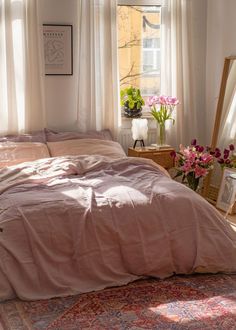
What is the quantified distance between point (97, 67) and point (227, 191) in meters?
1.84

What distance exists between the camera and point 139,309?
304 centimetres

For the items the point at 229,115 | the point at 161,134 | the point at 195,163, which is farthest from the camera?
the point at 161,134

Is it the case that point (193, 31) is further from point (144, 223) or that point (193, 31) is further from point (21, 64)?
point (144, 223)

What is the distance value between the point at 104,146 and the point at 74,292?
203 centimetres

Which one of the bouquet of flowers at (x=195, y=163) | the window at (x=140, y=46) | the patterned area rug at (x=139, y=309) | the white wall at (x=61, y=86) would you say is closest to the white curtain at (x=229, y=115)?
the window at (x=140, y=46)

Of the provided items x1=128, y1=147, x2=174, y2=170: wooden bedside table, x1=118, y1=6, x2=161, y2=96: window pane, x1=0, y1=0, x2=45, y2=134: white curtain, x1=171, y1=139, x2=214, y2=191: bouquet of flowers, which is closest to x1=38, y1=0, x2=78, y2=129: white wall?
x1=0, y1=0, x2=45, y2=134: white curtain

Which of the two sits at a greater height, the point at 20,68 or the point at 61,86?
the point at 20,68

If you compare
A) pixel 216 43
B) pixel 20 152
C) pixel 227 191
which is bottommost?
pixel 227 191

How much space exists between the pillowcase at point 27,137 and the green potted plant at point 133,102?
1.05 meters

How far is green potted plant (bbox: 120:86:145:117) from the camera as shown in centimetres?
568

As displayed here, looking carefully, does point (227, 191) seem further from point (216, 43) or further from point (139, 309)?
point (139, 309)

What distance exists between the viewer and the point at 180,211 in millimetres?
3508

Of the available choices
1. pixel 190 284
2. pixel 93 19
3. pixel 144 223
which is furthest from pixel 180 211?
pixel 93 19

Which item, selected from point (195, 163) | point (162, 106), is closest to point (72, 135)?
point (162, 106)
